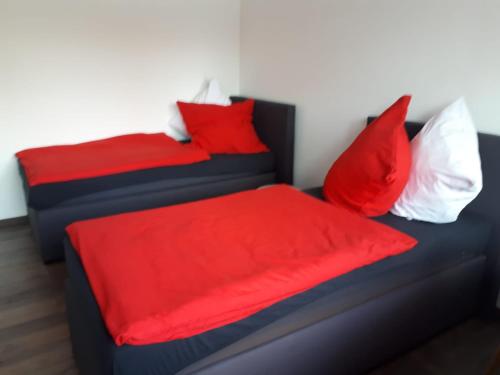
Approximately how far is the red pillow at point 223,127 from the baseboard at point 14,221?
4.68 feet

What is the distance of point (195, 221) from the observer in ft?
5.78

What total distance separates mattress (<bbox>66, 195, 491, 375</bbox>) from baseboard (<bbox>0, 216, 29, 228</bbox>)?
5.53 ft

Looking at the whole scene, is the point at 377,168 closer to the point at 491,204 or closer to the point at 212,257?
the point at 491,204

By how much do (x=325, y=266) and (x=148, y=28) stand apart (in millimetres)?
2596

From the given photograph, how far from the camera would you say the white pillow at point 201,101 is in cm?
339

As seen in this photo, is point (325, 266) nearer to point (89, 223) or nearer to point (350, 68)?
point (89, 223)

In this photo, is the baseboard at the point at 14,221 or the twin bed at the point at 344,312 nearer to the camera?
the twin bed at the point at 344,312

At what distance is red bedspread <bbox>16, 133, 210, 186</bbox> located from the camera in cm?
240

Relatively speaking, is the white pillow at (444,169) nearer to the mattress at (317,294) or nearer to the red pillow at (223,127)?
the mattress at (317,294)

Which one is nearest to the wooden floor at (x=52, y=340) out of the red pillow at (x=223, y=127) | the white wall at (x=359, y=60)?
the white wall at (x=359, y=60)

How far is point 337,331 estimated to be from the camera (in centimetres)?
142

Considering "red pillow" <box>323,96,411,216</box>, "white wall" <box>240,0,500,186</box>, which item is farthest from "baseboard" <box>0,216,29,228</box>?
"red pillow" <box>323,96,411,216</box>

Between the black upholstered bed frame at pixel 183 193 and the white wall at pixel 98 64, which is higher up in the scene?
the white wall at pixel 98 64

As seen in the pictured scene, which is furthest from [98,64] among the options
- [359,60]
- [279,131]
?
[359,60]
